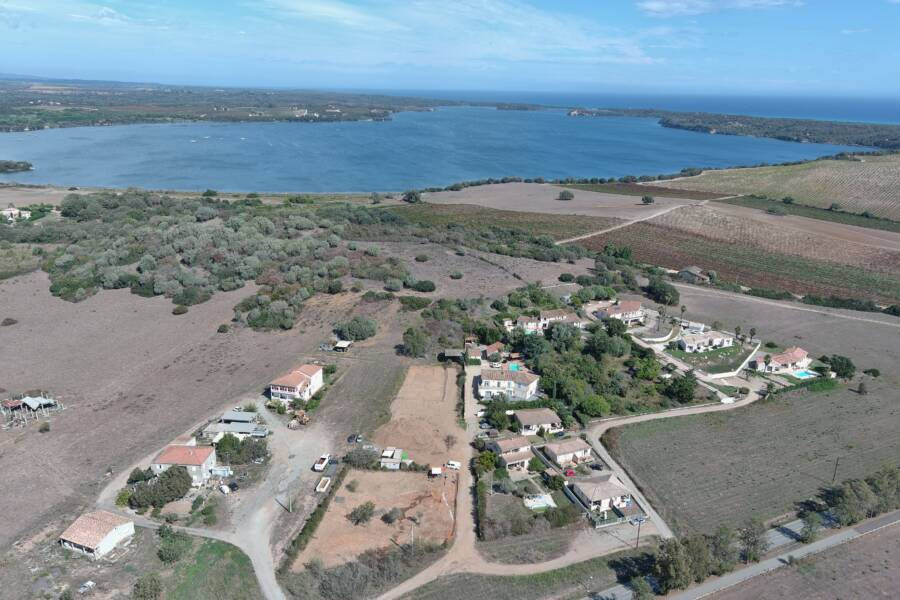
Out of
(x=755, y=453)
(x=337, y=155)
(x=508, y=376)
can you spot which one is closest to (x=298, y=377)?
(x=508, y=376)

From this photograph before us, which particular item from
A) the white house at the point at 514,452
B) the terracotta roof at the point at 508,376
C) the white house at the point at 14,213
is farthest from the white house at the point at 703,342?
the white house at the point at 14,213

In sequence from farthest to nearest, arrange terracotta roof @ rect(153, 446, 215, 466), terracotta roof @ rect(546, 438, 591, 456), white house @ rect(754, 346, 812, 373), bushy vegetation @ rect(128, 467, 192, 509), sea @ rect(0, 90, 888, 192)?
sea @ rect(0, 90, 888, 192), white house @ rect(754, 346, 812, 373), terracotta roof @ rect(546, 438, 591, 456), terracotta roof @ rect(153, 446, 215, 466), bushy vegetation @ rect(128, 467, 192, 509)

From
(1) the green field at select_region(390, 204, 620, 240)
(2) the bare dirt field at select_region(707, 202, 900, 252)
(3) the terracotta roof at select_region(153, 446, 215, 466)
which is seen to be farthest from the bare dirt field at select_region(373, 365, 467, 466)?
(2) the bare dirt field at select_region(707, 202, 900, 252)

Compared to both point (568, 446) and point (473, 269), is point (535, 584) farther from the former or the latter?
point (473, 269)

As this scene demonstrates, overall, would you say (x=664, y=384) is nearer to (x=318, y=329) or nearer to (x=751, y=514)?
(x=751, y=514)

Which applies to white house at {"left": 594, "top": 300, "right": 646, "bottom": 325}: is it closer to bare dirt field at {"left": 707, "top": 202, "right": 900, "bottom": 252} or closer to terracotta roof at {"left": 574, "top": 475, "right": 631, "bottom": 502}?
terracotta roof at {"left": 574, "top": 475, "right": 631, "bottom": 502}
